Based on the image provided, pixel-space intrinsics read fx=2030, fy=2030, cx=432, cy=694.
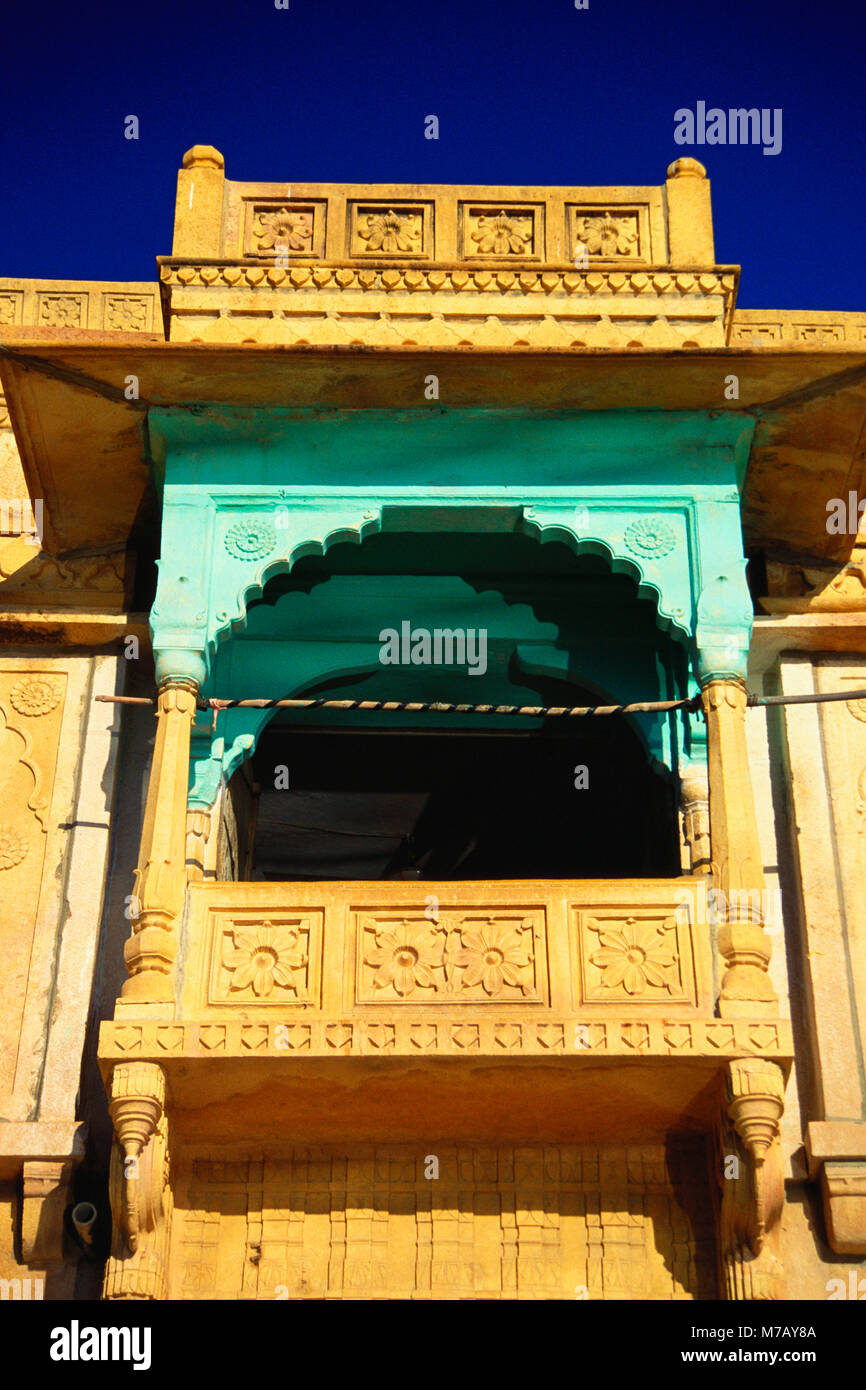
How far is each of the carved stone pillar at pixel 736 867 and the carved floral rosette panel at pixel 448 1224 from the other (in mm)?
925

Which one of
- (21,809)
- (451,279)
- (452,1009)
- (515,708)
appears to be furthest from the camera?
(451,279)

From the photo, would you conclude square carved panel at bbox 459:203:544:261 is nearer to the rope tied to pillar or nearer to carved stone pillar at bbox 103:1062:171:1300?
the rope tied to pillar

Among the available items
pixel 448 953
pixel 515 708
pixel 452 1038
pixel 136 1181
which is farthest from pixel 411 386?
pixel 136 1181

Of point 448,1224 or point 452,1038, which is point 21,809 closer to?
point 452,1038

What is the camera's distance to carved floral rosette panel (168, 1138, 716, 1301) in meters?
8.30

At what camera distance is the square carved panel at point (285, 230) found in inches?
390

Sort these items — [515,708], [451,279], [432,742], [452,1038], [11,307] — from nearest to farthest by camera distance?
[452,1038]
[515,708]
[451,279]
[11,307]
[432,742]

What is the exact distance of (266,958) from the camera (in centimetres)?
830

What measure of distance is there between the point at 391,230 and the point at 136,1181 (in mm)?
4766

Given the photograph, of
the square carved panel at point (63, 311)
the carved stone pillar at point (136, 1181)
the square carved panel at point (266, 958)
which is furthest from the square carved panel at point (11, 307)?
the carved stone pillar at point (136, 1181)

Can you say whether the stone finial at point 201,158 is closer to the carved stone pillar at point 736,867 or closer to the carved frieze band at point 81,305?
the carved frieze band at point 81,305

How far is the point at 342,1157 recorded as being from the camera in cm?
860

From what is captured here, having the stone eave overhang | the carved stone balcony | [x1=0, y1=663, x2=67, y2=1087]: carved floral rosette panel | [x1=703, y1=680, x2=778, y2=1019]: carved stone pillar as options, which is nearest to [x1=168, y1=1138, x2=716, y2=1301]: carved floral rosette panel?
the carved stone balcony
